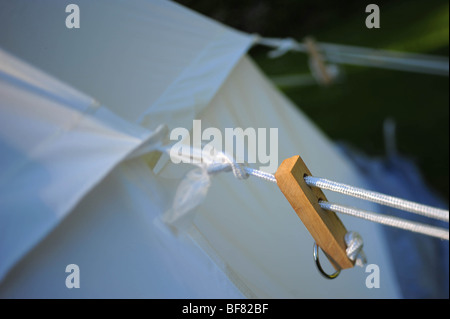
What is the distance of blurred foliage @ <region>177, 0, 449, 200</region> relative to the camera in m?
2.63

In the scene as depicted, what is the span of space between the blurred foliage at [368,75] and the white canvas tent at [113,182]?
778 mm

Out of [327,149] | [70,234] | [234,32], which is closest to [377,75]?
[327,149]

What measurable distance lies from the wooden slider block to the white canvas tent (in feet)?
0.67

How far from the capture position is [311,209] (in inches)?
24.4

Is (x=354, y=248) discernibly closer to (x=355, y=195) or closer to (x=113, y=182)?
(x=355, y=195)

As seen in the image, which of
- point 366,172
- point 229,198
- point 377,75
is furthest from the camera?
point 377,75

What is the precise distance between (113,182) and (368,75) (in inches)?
139

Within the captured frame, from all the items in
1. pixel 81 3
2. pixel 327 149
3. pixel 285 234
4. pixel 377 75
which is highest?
pixel 377 75

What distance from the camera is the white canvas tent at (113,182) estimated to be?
0.68 meters

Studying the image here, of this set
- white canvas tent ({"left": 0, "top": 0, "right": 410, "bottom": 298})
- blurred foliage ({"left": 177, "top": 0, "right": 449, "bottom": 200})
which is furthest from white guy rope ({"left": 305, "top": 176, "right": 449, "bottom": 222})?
blurred foliage ({"left": 177, "top": 0, "right": 449, "bottom": 200})

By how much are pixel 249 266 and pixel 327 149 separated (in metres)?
0.93

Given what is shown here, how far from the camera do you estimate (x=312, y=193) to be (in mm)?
630

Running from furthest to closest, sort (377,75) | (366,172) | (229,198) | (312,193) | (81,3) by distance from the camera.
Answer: (377,75)
(366,172)
(229,198)
(81,3)
(312,193)
